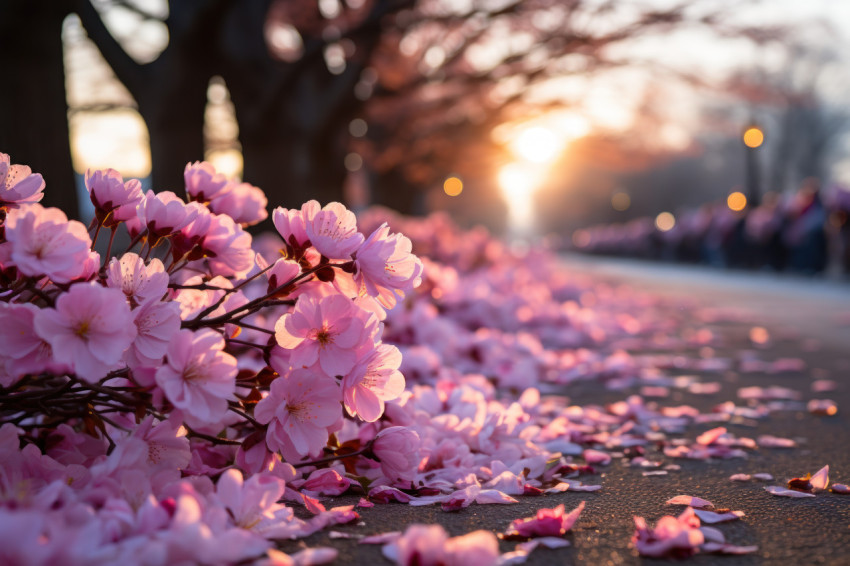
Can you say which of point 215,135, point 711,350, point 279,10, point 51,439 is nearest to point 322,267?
point 51,439

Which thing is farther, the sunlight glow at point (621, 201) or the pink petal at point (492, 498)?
the sunlight glow at point (621, 201)

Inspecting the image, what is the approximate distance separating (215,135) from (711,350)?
46.8ft

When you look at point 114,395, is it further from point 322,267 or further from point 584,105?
point 584,105

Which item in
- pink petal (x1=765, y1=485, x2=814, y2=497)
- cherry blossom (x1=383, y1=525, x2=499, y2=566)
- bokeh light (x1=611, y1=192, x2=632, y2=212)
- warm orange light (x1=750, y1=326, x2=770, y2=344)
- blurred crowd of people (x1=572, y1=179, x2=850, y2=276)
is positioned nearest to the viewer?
cherry blossom (x1=383, y1=525, x2=499, y2=566)

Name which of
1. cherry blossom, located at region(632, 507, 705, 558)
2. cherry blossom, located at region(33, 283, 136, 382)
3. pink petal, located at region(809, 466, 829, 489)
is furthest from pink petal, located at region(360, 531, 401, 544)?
pink petal, located at region(809, 466, 829, 489)

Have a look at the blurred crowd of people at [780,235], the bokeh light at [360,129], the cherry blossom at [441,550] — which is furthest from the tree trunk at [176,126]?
the blurred crowd of people at [780,235]

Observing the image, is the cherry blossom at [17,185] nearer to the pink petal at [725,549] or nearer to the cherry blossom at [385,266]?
the cherry blossom at [385,266]

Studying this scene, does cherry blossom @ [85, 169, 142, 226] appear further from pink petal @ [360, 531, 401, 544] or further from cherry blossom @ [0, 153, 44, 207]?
pink petal @ [360, 531, 401, 544]

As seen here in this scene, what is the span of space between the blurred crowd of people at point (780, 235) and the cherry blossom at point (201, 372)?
45.4ft

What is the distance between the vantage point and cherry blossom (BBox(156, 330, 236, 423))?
133 cm

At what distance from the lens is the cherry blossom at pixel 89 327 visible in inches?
48.8

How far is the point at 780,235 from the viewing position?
16.1 meters

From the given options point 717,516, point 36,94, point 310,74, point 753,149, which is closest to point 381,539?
point 717,516

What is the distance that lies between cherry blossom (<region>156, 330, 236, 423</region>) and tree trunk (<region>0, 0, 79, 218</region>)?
2.70 metres
